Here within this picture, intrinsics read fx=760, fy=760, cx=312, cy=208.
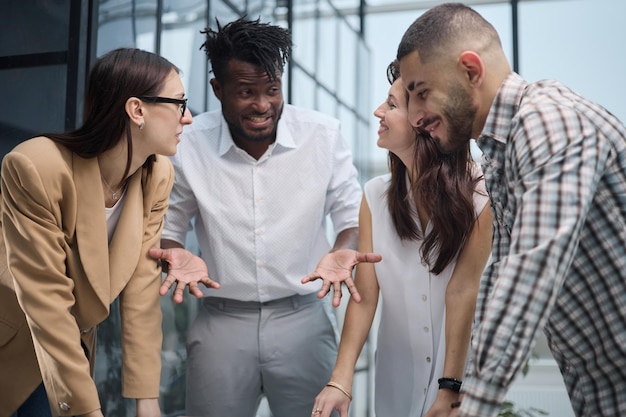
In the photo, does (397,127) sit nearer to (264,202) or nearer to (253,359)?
(264,202)

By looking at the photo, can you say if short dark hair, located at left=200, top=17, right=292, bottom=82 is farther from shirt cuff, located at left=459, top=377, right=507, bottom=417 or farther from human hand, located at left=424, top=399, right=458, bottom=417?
shirt cuff, located at left=459, top=377, right=507, bottom=417

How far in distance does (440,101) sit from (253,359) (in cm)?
126

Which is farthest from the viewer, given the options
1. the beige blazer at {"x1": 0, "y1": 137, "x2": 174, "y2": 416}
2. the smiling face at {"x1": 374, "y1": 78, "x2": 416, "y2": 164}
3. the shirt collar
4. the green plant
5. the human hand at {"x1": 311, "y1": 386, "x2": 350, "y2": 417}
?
the green plant

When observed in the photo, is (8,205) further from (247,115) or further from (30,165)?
(247,115)

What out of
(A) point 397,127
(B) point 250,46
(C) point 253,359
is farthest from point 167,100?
(C) point 253,359

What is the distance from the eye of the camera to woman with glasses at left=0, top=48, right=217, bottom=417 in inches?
72.9

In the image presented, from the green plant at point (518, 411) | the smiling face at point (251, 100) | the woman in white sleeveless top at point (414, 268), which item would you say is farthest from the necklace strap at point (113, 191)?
the green plant at point (518, 411)

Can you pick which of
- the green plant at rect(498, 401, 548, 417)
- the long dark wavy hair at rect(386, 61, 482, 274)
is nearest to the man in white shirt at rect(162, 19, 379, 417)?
the long dark wavy hair at rect(386, 61, 482, 274)

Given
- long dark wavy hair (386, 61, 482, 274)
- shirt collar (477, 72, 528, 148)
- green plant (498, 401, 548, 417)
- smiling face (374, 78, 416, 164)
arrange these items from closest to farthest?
shirt collar (477, 72, 528, 148)
long dark wavy hair (386, 61, 482, 274)
smiling face (374, 78, 416, 164)
green plant (498, 401, 548, 417)

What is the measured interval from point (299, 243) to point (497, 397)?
1.40 metres

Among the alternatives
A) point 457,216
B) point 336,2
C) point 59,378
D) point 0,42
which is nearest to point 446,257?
point 457,216

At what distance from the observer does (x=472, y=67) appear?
1.50m

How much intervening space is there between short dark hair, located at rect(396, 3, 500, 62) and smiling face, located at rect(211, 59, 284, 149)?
3.11 ft

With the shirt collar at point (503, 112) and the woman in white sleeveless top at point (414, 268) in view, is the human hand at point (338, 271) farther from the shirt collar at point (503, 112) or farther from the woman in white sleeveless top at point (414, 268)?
the shirt collar at point (503, 112)
